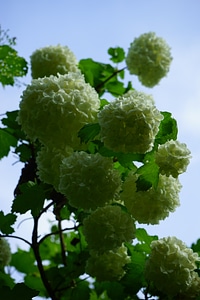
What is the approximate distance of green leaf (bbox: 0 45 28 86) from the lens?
3.71 meters

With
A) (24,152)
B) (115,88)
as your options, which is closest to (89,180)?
(24,152)

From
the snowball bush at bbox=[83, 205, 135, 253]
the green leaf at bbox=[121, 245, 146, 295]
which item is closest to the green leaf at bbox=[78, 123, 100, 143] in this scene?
the snowball bush at bbox=[83, 205, 135, 253]

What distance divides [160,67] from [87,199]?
86.3 inches

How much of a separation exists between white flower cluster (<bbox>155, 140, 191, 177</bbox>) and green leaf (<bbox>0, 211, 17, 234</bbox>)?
1.05m

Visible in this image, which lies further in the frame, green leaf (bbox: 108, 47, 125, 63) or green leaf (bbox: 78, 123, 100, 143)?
green leaf (bbox: 108, 47, 125, 63)

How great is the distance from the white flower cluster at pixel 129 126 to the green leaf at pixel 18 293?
0.81 m

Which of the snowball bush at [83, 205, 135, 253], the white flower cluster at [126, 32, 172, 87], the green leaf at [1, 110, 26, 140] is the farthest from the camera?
the white flower cluster at [126, 32, 172, 87]

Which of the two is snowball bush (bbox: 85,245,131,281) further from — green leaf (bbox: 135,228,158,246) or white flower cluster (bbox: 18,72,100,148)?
white flower cluster (bbox: 18,72,100,148)

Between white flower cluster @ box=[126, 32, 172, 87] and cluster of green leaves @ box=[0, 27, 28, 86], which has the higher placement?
white flower cluster @ box=[126, 32, 172, 87]

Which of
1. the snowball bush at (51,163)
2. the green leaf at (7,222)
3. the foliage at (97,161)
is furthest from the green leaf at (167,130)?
the green leaf at (7,222)

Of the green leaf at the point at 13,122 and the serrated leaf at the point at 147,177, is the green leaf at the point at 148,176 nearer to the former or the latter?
the serrated leaf at the point at 147,177

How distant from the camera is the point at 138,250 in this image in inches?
118

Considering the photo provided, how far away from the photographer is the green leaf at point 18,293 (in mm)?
2328

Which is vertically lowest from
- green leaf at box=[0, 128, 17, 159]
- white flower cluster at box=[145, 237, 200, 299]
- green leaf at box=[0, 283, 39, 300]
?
green leaf at box=[0, 283, 39, 300]
